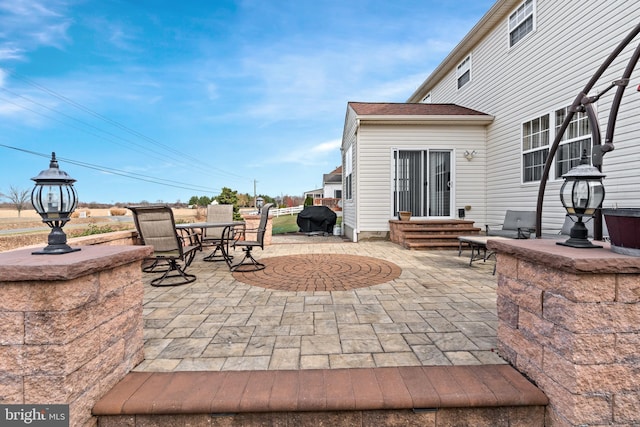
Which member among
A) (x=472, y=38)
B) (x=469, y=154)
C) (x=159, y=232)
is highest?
(x=472, y=38)

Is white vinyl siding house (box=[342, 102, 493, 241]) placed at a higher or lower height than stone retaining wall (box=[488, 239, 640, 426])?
higher

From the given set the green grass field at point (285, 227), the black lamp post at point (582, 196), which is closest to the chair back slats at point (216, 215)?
the black lamp post at point (582, 196)

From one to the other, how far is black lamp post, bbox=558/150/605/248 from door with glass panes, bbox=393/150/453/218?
6.34 metres

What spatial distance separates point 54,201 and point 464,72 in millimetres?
10864

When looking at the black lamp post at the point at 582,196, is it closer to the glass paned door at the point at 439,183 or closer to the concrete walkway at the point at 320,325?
the concrete walkway at the point at 320,325

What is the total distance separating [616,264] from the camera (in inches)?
53.3

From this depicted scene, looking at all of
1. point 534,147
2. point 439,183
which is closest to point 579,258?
point 534,147

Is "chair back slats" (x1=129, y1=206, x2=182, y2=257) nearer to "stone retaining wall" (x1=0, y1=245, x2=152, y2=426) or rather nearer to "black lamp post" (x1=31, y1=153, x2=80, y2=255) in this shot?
"black lamp post" (x1=31, y1=153, x2=80, y2=255)

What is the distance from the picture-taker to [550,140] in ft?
19.6

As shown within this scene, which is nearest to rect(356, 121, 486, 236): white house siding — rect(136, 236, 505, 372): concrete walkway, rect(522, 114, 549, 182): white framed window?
rect(522, 114, 549, 182): white framed window

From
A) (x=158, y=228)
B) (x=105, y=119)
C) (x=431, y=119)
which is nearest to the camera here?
(x=158, y=228)

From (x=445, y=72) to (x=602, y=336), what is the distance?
11.3 meters

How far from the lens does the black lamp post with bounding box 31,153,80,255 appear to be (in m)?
1.68

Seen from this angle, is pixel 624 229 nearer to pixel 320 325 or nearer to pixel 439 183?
pixel 320 325
